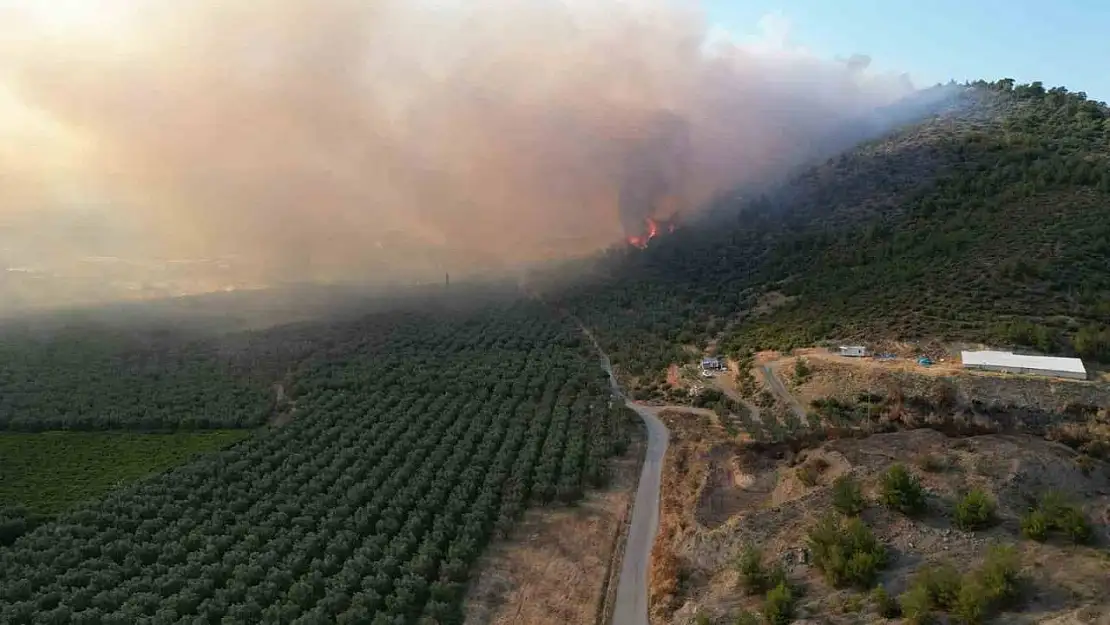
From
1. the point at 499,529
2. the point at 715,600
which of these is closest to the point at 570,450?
the point at 499,529

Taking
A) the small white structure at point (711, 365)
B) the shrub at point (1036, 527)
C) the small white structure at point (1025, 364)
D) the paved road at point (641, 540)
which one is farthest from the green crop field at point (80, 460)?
the small white structure at point (1025, 364)

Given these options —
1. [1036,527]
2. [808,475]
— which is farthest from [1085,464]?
[808,475]

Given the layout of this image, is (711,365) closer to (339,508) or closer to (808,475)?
(808,475)

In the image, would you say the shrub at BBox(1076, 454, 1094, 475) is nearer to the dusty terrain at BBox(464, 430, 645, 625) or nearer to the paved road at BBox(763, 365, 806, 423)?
the paved road at BBox(763, 365, 806, 423)

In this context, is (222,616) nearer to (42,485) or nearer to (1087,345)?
(42,485)

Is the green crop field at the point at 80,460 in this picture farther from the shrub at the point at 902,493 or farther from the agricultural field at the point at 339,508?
the shrub at the point at 902,493

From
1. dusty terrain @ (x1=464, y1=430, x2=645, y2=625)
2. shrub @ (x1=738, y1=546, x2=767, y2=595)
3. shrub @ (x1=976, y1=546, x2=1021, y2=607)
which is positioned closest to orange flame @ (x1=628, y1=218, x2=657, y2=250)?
dusty terrain @ (x1=464, y1=430, x2=645, y2=625)
